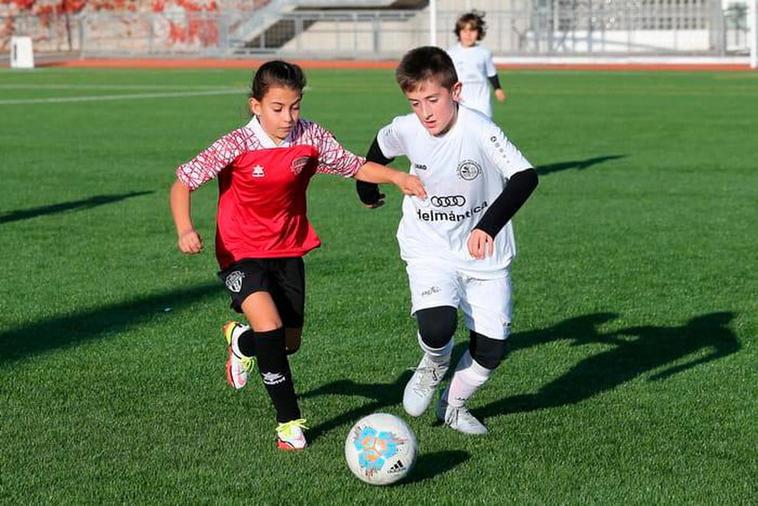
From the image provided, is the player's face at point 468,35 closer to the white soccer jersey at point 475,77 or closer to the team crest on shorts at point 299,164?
the white soccer jersey at point 475,77

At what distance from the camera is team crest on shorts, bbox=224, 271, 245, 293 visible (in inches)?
237

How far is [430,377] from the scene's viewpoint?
6180mm

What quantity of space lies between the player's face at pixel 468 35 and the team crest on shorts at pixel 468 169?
9.43m

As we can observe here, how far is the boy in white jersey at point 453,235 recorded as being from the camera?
19.6ft

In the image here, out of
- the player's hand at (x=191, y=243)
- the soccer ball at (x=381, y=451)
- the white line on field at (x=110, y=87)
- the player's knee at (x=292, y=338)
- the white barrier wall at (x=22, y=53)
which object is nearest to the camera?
the soccer ball at (x=381, y=451)

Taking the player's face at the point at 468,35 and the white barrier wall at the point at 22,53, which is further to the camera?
the white barrier wall at the point at 22,53

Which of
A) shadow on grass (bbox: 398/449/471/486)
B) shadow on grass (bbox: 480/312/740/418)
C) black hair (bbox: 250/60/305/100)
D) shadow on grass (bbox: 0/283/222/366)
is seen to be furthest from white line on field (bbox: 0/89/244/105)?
shadow on grass (bbox: 398/449/471/486)

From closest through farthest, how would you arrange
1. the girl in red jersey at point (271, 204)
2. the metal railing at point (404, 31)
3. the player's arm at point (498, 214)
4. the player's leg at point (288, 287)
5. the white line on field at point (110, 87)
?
the player's arm at point (498, 214)
the girl in red jersey at point (271, 204)
the player's leg at point (288, 287)
the white line on field at point (110, 87)
the metal railing at point (404, 31)

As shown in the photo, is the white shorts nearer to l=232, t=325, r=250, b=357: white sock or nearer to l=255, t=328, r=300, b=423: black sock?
l=255, t=328, r=300, b=423: black sock

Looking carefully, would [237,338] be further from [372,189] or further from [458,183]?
[458,183]

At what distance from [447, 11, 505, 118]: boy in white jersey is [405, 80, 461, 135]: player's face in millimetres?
9156

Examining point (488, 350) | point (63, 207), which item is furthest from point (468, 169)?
point (63, 207)

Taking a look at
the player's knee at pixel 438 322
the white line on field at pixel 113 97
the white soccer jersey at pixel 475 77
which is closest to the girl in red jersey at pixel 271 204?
the player's knee at pixel 438 322

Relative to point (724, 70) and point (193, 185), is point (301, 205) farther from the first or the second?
point (724, 70)
